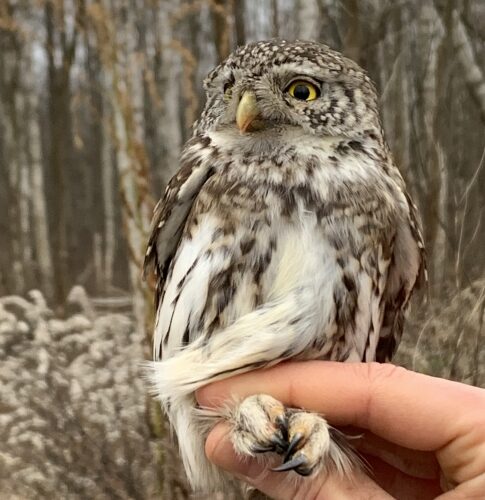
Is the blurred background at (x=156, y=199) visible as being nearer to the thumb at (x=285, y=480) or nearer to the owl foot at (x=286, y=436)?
the thumb at (x=285, y=480)

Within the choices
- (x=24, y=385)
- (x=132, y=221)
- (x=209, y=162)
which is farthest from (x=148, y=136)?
(x=209, y=162)

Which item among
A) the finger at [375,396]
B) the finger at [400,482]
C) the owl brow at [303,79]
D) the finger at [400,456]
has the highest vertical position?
the owl brow at [303,79]

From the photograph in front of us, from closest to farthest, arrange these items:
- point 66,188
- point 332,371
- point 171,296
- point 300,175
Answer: point 332,371, point 300,175, point 171,296, point 66,188

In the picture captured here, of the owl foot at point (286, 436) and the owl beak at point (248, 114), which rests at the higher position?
the owl beak at point (248, 114)

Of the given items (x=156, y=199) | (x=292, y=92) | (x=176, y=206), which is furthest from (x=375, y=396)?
(x=156, y=199)

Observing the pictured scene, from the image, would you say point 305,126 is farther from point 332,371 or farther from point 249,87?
point 332,371

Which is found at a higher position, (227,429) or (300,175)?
(300,175)

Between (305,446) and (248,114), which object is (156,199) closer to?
(248,114)

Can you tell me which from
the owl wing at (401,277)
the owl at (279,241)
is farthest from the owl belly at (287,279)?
the owl wing at (401,277)
